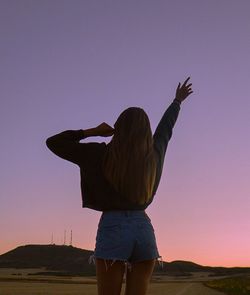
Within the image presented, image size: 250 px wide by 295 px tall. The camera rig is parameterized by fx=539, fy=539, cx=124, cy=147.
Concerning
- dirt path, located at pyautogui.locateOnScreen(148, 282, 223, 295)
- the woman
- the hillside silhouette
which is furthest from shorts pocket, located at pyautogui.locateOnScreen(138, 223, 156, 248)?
the hillside silhouette

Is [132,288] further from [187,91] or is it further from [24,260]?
[24,260]

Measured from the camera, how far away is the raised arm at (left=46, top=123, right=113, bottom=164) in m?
3.59

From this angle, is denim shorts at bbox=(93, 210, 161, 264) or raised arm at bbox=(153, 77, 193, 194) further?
raised arm at bbox=(153, 77, 193, 194)

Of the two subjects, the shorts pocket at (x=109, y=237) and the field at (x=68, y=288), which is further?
the field at (x=68, y=288)

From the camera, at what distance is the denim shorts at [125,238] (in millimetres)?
3295

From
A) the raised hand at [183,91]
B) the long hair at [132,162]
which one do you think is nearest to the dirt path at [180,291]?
the raised hand at [183,91]

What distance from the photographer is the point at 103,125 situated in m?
3.61

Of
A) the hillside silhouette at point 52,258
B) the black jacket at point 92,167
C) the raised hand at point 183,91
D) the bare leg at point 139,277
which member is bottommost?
the hillside silhouette at point 52,258

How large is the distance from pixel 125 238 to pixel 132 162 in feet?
1.54

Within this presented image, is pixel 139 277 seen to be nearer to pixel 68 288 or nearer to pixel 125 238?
pixel 125 238

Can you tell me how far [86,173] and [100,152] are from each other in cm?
17

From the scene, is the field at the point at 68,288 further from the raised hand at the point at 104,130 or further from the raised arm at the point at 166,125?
the raised hand at the point at 104,130

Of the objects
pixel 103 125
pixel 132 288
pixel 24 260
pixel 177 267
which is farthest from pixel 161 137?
pixel 177 267

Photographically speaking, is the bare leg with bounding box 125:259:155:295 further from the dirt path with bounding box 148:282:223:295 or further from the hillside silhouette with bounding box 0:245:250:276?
the hillside silhouette with bounding box 0:245:250:276
